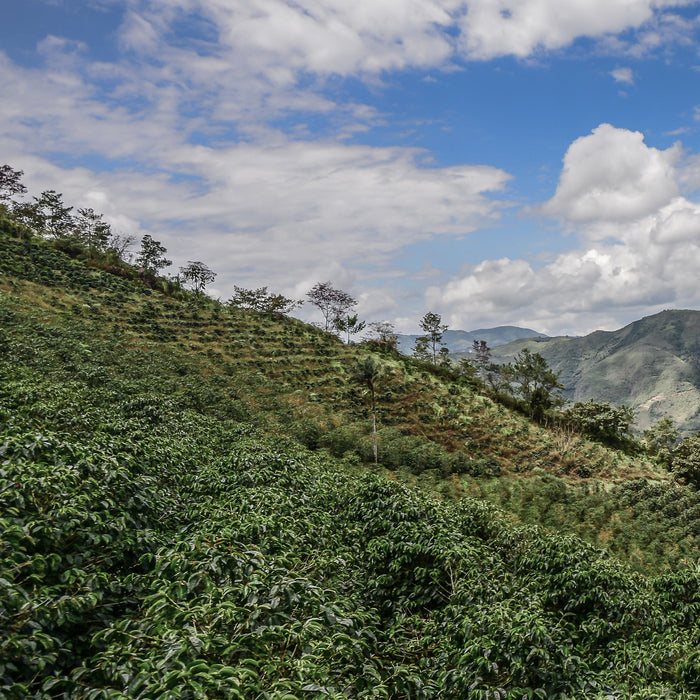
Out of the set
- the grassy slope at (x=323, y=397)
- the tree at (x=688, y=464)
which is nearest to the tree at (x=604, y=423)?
the grassy slope at (x=323, y=397)

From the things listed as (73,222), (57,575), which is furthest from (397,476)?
(73,222)

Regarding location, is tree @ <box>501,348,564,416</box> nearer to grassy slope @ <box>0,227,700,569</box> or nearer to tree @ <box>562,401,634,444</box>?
tree @ <box>562,401,634,444</box>

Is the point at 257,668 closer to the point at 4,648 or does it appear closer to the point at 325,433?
the point at 4,648

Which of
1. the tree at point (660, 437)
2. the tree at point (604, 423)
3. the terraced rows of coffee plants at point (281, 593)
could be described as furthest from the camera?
the tree at point (660, 437)

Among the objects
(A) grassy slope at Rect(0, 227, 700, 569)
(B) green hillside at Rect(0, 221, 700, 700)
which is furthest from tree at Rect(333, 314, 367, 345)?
(B) green hillside at Rect(0, 221, 700, 700)

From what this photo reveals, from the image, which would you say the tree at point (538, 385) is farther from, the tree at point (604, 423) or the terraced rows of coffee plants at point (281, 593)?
the terraced rows of coffee plants at point (281, 593)

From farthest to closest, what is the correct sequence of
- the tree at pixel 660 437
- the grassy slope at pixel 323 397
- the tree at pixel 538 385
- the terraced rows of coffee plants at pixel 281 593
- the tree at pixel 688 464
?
1. the tree at pixel 660 437
2. the tree at pixel 538 385
3. the tree at pixel 688 464
4. the grassy slope at pixel 323 397
5. the terraced rows of coffee plants at pixel 281 593

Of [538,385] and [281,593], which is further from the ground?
[538,385]

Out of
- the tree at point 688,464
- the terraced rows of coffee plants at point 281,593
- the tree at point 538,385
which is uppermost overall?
the tree at point 538,385


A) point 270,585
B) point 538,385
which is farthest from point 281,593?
point 538,385

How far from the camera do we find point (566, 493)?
22.2 m

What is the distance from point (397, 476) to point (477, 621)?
17.9 meters

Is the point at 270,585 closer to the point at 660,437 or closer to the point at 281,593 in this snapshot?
the point at 281,593

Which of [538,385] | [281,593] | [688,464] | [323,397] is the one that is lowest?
[688,464]
